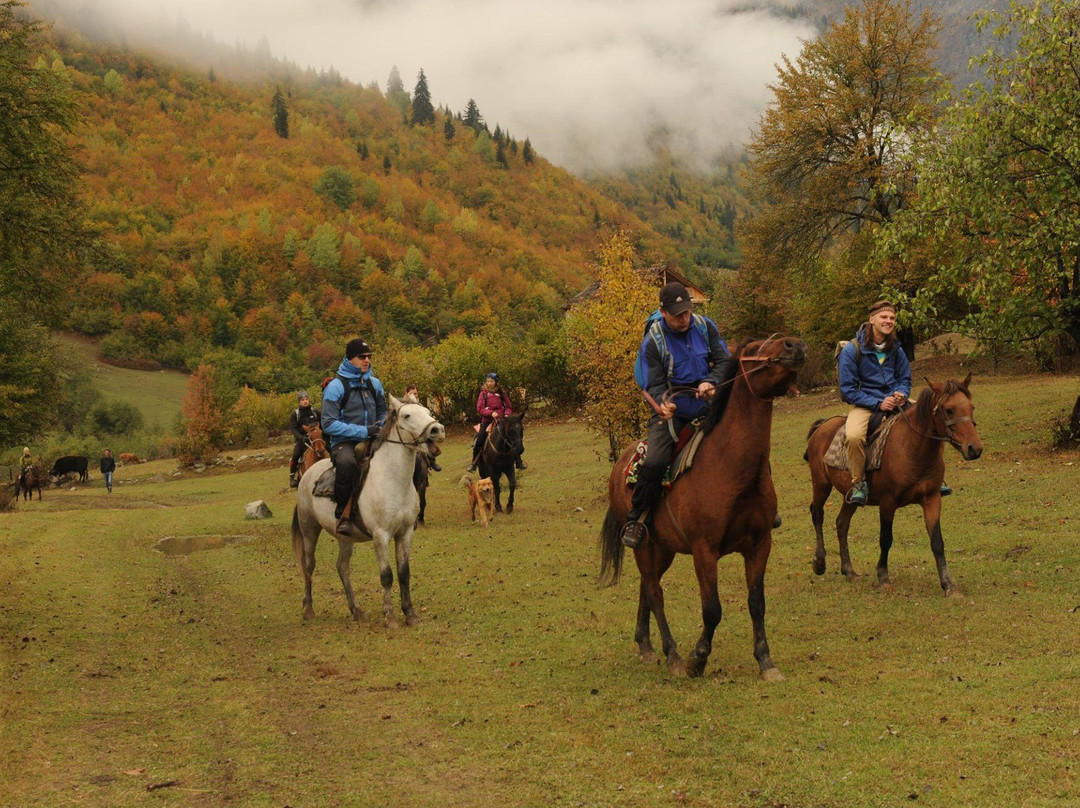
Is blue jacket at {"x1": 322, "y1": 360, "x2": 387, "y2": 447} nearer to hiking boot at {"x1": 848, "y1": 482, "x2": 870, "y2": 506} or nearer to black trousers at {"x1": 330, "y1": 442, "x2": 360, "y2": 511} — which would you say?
black trousers at {"x1": 330, "y1": 442, "x2": 360, "y2": 511}

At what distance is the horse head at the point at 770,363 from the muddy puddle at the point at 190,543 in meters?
16.8

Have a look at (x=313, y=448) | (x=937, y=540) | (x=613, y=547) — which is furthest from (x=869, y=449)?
(x=313, y=448)

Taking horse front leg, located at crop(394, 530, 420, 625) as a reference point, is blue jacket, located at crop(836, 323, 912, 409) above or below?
above

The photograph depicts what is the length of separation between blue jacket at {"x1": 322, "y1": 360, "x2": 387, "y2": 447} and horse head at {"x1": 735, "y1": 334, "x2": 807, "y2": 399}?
5665 millimetres

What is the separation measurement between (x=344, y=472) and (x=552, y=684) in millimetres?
4621

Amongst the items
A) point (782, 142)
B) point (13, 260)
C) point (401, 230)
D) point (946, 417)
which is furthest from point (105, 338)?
point (946, 417)

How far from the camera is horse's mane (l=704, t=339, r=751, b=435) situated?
8.02 metres

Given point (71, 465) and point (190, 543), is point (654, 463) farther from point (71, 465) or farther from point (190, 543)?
point (71, 465)

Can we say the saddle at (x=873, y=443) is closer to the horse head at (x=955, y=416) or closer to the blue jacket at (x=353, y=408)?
the horse head at (x=955, y=416)

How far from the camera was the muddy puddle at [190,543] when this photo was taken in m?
21.3

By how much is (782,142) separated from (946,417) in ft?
117

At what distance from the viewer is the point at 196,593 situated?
15.2 m

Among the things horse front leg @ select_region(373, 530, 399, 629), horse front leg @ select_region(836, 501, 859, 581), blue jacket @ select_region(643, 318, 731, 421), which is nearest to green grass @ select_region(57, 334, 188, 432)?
horse front leg @ select_region(373, 530, 399, 629)

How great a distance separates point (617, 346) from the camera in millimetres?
22922
